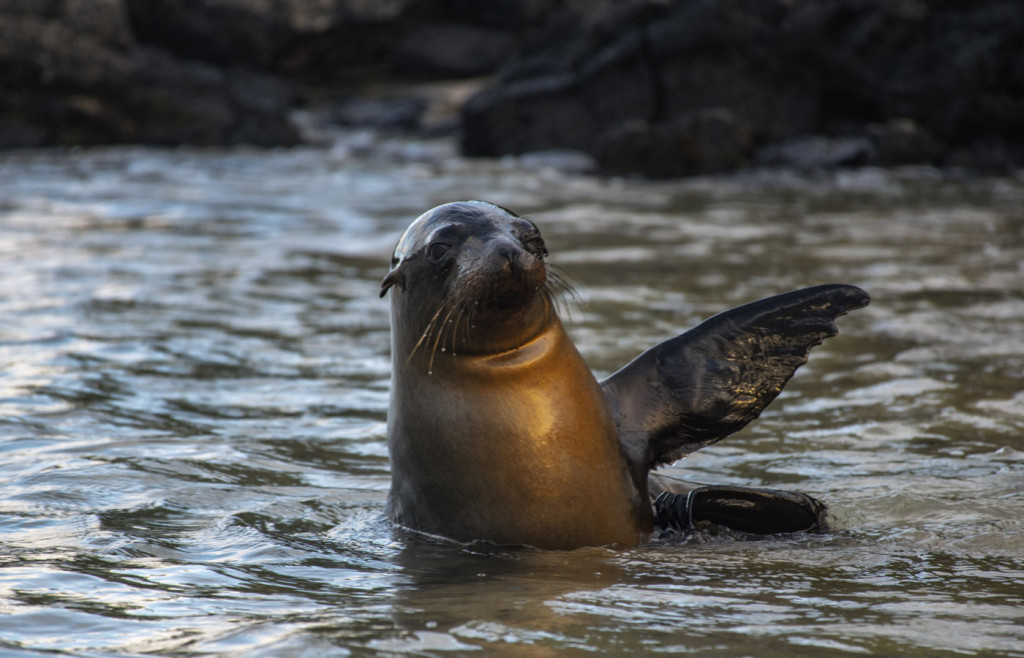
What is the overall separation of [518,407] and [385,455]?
1.65 m

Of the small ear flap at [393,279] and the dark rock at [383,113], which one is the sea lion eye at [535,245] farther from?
the dark rock at [383,113]

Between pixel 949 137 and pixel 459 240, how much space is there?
53.2 ft

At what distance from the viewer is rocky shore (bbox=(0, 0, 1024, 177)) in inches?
713

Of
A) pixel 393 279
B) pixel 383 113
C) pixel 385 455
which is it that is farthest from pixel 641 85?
pixel 393 279

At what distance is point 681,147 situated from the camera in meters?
17.4

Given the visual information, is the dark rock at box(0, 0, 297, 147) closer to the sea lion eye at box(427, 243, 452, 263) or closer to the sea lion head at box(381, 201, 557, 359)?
the sea lion head at box(381, 201, 557, 359)

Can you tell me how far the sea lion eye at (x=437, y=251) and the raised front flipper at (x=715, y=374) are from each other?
0.71 meters

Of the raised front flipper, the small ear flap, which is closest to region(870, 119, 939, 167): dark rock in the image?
the raised front flipper

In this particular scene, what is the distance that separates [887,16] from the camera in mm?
19328

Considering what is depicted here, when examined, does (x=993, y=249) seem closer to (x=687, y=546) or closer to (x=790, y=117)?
(x=687, y=546)

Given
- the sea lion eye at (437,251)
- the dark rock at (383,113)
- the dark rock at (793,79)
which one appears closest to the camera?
the sea lion eye at (437,251)

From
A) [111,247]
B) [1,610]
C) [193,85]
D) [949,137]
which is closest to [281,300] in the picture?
[111,247]

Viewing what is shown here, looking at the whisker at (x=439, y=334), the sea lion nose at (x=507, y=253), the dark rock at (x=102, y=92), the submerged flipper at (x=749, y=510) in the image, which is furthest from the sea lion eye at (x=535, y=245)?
the dark rock at (x=102, y=92)

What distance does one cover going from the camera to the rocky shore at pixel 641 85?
18109mm
